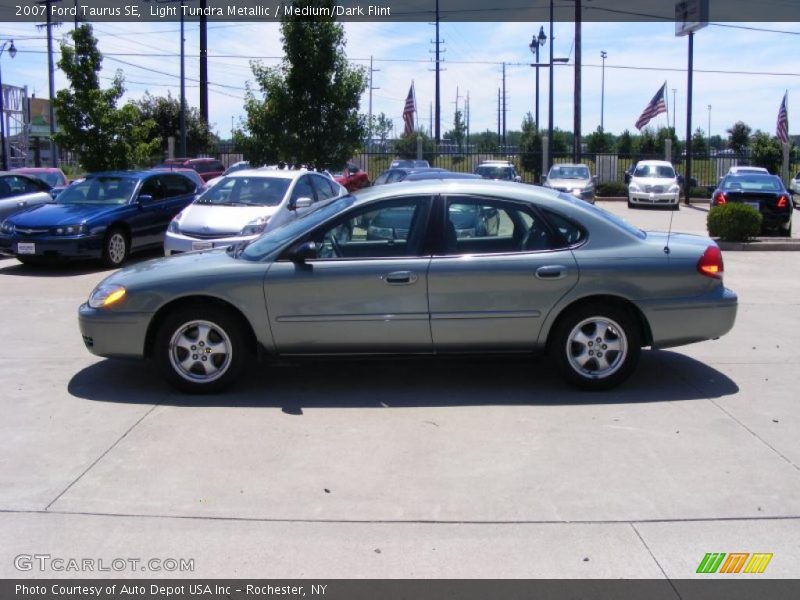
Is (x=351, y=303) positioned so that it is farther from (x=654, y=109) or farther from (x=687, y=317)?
(x=654, y=109)

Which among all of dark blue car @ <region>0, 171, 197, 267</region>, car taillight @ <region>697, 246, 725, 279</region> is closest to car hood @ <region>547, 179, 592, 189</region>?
dark blue car @ <region>0, 171, 197, 267</region>

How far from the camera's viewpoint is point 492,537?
4211mm

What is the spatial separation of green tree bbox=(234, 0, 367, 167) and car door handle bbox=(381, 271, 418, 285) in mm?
12859

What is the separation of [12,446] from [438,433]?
2733 millimetres

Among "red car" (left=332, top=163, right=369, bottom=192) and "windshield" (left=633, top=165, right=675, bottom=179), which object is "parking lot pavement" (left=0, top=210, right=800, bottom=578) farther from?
"windshield" (left=633, top=165, right=675, bottom=179)

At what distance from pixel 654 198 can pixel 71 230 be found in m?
21.0

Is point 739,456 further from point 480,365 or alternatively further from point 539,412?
point 480,365

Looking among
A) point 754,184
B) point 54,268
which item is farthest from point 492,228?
point 754,184

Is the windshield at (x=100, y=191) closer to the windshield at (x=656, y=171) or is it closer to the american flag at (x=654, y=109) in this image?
the windshield at (x=656, y=171)

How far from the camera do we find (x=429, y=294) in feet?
20.5

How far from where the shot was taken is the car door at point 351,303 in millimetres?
6242

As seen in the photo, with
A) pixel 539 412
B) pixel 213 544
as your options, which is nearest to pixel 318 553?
pixel 213 544

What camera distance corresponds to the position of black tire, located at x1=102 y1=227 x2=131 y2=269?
44.6 feet

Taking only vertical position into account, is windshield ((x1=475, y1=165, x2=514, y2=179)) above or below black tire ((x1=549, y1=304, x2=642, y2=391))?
above
